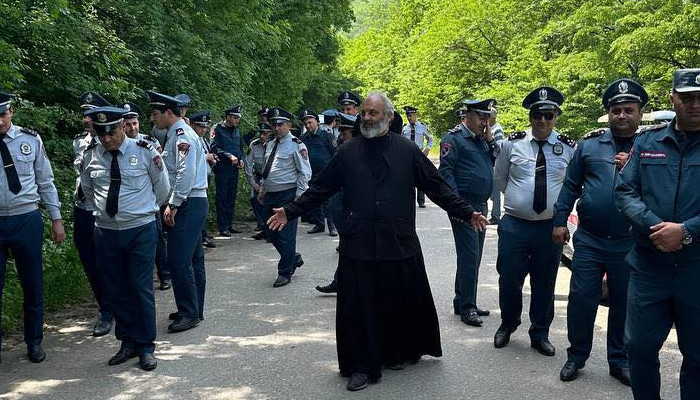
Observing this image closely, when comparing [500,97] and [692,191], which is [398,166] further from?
[500,97]

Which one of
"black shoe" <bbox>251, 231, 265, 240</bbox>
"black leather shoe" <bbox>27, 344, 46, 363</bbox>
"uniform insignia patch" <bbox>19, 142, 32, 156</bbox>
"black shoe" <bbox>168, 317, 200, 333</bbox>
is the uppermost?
"uniform insignia patch" <bbox>19, 142, 32, 156</bbox>

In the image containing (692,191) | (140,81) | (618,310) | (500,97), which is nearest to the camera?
(692,191)

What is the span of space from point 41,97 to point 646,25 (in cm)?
1083

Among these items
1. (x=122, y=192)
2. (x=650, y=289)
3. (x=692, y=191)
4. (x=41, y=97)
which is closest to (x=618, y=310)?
(x=650, y=289)

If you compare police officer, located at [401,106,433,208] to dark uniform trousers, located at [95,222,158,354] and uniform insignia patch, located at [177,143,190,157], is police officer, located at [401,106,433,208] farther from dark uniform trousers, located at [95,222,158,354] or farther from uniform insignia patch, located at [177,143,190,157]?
dark uniform trousers, located at [95,222,158,354]

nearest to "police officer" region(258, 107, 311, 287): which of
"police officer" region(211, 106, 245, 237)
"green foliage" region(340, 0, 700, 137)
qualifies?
"police officer" region(211, 106, 245, 237)

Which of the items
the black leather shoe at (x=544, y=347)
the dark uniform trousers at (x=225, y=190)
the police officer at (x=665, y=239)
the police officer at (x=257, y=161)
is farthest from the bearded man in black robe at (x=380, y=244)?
the dark uniform trousers at (x=225, y=190)

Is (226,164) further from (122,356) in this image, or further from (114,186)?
(122,356)

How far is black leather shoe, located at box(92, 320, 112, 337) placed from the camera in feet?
20.6

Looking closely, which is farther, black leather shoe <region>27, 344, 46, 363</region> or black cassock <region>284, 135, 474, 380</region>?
black leather shoe <region>27, 344, 46, 363</region>

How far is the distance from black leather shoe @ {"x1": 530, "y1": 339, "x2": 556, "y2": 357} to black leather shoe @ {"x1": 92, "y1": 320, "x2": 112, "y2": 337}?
3.93 m

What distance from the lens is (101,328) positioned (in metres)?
6.32

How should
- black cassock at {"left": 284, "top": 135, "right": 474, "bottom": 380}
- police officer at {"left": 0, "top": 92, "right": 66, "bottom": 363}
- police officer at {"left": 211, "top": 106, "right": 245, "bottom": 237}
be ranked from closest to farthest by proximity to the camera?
black cassock at {"left": 284, "top": 135, "right": 474, "bottom": 380} < police officer at {"left": 0, "top": 92, "right": 66, "bottom": 363} < police officer at {"left": 211, "top": 106, "right": 245, "bottom": 237}

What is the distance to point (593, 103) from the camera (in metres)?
16.8
